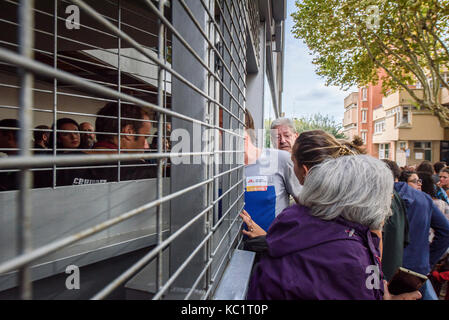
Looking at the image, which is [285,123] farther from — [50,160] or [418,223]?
[50,160]

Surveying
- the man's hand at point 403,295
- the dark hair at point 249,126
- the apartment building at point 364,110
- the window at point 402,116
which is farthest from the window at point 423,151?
the man's hand at point 403,295

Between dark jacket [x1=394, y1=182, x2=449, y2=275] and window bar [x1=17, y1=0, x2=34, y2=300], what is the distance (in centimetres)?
390

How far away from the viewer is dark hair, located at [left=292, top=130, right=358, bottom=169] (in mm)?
1950

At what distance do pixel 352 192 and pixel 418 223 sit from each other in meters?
2.67

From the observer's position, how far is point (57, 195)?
5.55 feet

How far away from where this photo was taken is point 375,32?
1097 cm

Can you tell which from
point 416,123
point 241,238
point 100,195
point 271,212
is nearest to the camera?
point 100,195

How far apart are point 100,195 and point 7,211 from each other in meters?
0.53

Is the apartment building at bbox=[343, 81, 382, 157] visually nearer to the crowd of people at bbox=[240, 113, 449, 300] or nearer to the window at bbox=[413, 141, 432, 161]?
the window at bbox=[413, 141, 432, 161]

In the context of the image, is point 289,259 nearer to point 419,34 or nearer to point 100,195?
point 100,195

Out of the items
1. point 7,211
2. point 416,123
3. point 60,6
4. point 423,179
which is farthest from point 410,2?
point 416,123

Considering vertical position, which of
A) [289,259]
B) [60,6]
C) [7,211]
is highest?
[60,6]

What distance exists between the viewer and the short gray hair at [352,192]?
1.39 meters

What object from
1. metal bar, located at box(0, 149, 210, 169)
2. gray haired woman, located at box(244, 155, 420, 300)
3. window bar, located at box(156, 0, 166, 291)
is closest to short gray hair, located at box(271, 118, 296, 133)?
gray haired woman, located at box(244, 155, 420, 300)
